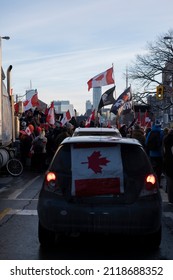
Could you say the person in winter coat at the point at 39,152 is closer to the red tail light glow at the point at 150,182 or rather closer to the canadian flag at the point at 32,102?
the canadian flag at the point at 32,102

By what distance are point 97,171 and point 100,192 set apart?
29cm

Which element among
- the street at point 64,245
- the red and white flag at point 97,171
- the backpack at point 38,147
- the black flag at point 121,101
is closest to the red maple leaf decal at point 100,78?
the black flag at point 121,101

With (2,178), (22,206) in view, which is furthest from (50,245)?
(2,178)

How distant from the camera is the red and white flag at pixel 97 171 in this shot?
620 cm

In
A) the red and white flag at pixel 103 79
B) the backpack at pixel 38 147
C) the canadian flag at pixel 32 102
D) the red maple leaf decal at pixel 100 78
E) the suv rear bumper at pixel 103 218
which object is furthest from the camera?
the canadian flag at pixel 32 102

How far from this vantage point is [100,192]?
618cm

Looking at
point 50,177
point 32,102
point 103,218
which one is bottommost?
point 103,218

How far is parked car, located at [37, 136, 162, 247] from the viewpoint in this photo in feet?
19.8

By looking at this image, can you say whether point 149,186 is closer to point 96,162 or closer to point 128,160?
point 128,160

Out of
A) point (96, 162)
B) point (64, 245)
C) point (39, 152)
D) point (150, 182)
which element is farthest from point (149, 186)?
point (39, 152)

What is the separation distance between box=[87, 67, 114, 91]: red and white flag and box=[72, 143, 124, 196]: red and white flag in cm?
1772

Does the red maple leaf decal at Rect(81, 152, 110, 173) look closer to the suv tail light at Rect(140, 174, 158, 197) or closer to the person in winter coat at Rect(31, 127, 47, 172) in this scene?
the suv tail light at Rect(140, 174, 158, 197)
